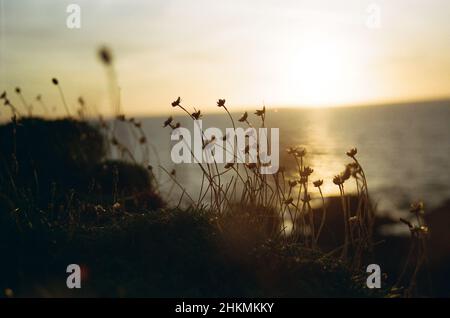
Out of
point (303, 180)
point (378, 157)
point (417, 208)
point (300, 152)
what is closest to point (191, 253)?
point (303, 180)

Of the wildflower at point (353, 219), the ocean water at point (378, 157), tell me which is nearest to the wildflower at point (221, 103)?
the ocean water at point (378, 157)

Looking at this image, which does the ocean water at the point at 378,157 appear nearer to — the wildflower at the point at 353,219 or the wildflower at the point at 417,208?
the wildflower at the point at 353,219

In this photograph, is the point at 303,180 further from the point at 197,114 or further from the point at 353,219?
the point at 197,114

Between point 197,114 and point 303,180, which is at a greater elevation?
point 197,114

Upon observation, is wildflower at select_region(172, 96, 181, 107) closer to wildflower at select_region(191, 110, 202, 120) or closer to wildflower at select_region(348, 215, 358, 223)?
wildflower at select_region(191, 110, 202, 120)

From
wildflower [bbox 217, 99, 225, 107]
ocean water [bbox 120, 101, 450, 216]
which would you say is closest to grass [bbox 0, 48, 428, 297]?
wildflower [bbox 217, 99, 225, 107]

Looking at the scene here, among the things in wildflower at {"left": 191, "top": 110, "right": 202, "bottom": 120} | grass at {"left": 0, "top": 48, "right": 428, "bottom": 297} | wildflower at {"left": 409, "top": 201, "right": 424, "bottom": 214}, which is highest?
wildflower at {"left": 191, "top": 110, "right": 202, "bottom": 120}

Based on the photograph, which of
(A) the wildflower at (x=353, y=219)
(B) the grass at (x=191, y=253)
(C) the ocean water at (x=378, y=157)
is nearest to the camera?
(B) the grass at (x=191, y=253)

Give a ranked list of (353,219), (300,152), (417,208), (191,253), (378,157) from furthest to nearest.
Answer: (378,157), (300,152), (353,219), (191,253), (417,208)
